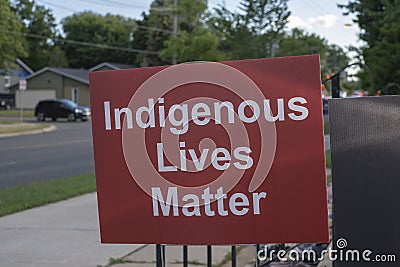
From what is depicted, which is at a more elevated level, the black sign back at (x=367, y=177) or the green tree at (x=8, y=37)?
the green tree at (x=8, y=37)

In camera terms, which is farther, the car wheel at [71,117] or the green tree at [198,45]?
the car wheel at [71,117]

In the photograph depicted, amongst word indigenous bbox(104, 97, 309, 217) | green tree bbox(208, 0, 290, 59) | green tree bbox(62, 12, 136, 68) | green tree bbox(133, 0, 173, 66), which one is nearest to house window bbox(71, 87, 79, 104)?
green tree bbox(133, 0, 173, 66)

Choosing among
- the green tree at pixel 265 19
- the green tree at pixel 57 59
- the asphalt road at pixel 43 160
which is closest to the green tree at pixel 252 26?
the green tree at pixel 265 19

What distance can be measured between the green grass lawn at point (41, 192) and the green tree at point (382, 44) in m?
5.28

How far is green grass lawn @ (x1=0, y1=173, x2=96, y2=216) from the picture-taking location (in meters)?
9.02

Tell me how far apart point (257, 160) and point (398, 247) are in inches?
37.7

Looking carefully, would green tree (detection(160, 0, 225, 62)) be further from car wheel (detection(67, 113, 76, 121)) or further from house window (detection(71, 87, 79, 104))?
house window (detection(71, 87, 79, 104))

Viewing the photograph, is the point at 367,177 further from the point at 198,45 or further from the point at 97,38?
the point at 97,38

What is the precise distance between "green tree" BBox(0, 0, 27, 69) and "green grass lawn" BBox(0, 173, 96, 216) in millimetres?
29323

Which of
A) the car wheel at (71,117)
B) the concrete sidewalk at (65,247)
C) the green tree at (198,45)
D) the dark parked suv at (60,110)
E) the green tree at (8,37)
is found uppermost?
the green tree at (8,37)

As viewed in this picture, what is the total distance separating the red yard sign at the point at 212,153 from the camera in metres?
3.47

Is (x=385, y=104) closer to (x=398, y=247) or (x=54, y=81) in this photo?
(x=398, y=247)

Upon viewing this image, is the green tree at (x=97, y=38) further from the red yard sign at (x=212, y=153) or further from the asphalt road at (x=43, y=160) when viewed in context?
the red yard sign at (x=212, y=153)

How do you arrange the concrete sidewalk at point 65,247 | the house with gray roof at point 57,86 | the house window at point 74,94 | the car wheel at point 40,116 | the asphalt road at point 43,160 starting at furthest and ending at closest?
the house window at point 74,94 < the house with gray roof at point 57,86 < the car wheel at point 40,116 < the asphalt road at point 43,160 < the concrete sidewalk at point 65,247
